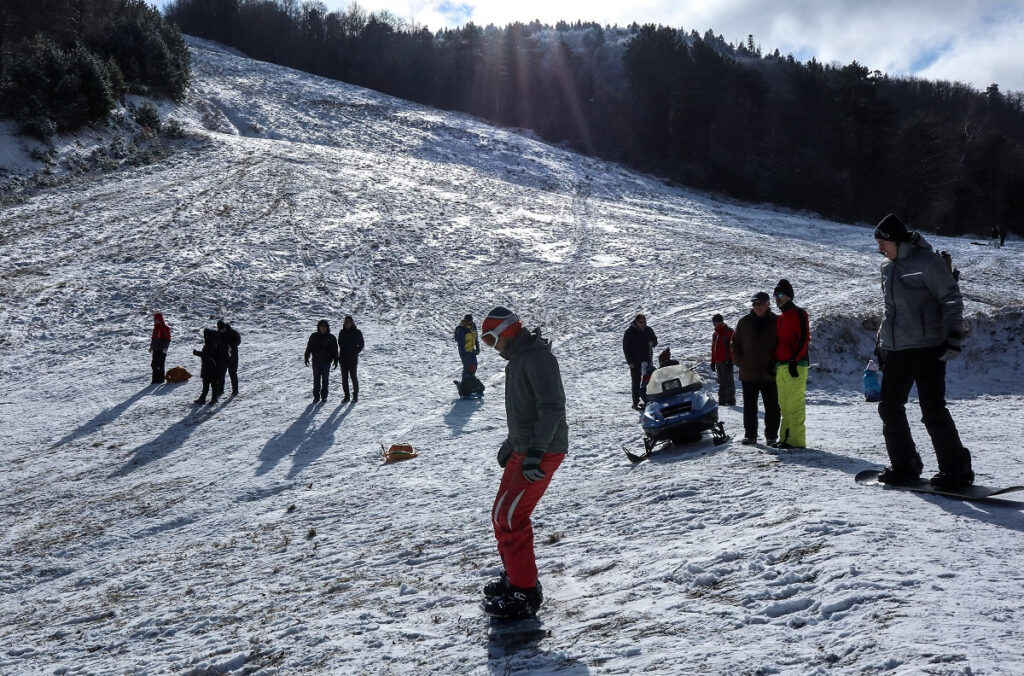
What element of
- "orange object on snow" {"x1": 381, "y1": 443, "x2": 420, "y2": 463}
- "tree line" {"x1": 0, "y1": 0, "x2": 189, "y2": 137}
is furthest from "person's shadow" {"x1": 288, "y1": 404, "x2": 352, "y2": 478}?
"tree line" {"x1": 0, "y1": 0, "x2": 189, "y2": 137}

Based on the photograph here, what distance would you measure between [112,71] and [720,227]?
34218 mm

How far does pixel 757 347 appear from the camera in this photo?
352 inches

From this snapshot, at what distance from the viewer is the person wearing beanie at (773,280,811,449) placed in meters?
8.26

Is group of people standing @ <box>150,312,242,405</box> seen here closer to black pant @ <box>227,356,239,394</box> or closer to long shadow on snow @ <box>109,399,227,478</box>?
black pant @ <box>227,356,239,394</box>

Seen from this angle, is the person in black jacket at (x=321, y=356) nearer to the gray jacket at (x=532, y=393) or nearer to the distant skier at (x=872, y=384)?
the distant skier at (x=872, y=384)

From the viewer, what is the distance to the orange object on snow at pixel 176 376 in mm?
17734

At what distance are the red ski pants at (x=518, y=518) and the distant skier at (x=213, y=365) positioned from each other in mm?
12726

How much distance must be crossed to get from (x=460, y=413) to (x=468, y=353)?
1848 millimetres

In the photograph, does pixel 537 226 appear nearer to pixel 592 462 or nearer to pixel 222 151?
pixel 222 151

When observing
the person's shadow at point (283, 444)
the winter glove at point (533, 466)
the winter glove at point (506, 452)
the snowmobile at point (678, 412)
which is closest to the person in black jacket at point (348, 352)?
the person's shadow at point (283, 444)

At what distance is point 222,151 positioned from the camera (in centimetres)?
4034

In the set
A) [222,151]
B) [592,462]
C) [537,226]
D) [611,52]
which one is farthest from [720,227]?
[611,52]

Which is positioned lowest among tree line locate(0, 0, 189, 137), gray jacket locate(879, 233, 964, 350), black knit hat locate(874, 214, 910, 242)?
gray jacket locate(879, 233, 964, 350)

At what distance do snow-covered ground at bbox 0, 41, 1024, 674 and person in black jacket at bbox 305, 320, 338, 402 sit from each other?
0.49m
